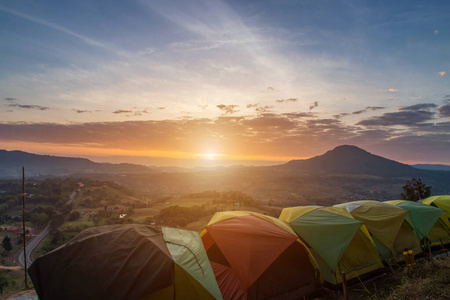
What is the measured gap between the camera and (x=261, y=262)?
737cm

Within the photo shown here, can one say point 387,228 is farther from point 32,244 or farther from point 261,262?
point 32,244

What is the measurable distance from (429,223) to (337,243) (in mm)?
6629

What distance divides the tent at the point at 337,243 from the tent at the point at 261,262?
51 cm

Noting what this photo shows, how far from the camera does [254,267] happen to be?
7301mm

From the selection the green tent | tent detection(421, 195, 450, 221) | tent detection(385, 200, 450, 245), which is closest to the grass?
the green tent

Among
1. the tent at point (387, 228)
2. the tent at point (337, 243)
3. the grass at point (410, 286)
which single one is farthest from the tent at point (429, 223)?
the tent at point (337, 243)

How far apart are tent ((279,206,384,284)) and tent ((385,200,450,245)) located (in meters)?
3.71

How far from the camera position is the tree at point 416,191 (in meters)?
23.3

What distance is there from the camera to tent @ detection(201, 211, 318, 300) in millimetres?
7297

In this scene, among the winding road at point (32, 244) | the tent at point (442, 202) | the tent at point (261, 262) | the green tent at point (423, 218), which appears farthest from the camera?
the winding road at point (32, 244)

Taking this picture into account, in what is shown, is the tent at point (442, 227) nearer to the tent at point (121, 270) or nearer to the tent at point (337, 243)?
the tent at point (337, 243)

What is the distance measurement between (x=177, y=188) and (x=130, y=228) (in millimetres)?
134750

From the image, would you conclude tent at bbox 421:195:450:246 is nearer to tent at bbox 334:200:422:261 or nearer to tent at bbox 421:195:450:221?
tent at bbox 421:195:450:221

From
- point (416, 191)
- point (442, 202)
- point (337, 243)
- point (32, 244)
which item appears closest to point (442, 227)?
point (442, 202)
